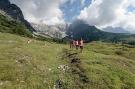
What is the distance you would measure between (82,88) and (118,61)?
776 inches

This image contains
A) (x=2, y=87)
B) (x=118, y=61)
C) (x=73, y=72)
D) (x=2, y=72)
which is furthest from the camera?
(x=118, y=61)

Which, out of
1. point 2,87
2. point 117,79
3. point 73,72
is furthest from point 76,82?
point 2,87

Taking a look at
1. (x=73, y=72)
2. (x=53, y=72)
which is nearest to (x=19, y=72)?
(x=53, y=72)

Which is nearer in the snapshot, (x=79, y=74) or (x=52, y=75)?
(x=52, y=75)

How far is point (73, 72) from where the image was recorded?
40.5 m

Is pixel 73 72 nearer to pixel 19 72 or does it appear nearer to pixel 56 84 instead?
pixel 56 84

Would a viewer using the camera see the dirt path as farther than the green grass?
Yes

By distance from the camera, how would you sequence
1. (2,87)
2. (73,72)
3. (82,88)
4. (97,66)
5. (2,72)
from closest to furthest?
(2,87), (82,88), (2,72), (73,72), (97,66)

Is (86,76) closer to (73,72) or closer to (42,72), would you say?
(73,72)

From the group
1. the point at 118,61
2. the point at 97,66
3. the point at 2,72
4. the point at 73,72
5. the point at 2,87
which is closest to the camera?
the point at 2,87

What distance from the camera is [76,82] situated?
119ft

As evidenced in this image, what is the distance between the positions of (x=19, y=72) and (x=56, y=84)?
6298 mm

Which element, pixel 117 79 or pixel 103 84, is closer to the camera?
pixel 103 84

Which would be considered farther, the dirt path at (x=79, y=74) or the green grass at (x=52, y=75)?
the dirt path at (x=79, y=74)
